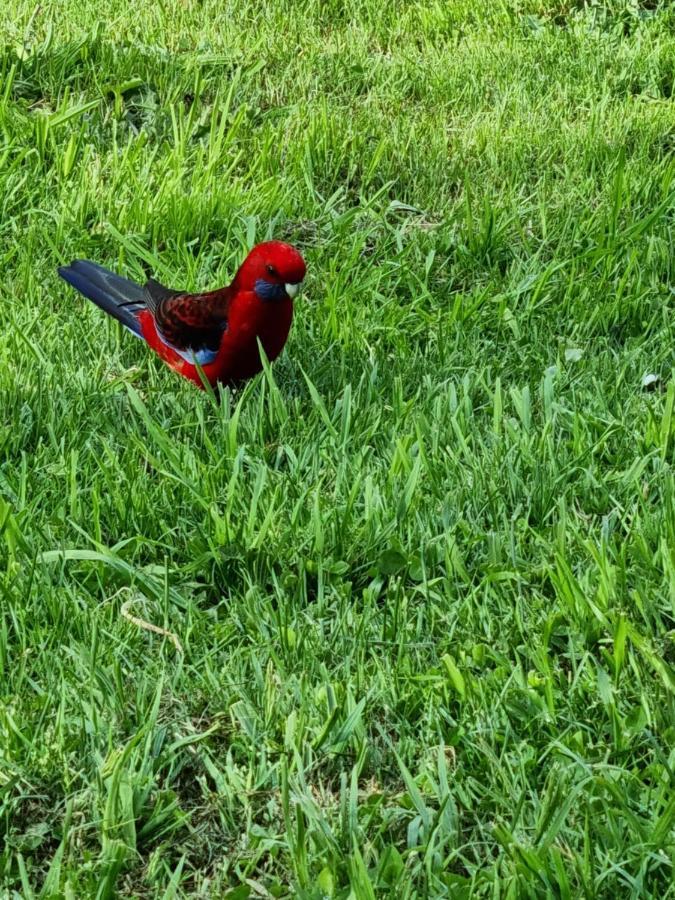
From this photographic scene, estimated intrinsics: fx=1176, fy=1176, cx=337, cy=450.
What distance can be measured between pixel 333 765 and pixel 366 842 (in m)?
0.21

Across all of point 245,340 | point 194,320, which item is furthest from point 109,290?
point 245,340

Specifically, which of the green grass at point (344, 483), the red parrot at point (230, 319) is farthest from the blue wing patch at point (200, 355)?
the green grass at point (344, 483)

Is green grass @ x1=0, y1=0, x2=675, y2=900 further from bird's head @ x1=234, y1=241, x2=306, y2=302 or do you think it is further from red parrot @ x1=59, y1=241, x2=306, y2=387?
bird's head @ x1=234, y1=241, x2=306, y2=302

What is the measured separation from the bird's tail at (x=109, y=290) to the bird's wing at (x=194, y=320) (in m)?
0.10

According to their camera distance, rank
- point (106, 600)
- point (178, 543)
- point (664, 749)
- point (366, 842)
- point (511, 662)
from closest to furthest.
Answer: point (366, 842)
point (664, 749)
point (511, 662)
point (106, 600)
point (178, 543)

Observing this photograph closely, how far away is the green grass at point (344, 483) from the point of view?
2.07 m

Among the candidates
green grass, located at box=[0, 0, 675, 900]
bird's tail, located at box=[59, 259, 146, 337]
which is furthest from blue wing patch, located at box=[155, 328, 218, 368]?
bird's tail, located at box=[59, 259, 146, 337]

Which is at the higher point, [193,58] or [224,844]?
[193,58]

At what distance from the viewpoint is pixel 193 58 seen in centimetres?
501

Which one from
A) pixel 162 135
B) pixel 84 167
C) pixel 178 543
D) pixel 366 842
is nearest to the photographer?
→ pixel 366 842

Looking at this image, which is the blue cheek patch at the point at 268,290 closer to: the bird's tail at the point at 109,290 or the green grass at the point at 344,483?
the green grass at the point at 344,483

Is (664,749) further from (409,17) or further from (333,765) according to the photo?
(409,17)

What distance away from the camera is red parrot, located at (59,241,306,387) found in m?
3.32

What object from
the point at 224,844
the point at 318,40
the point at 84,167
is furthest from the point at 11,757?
the point at 318,40
